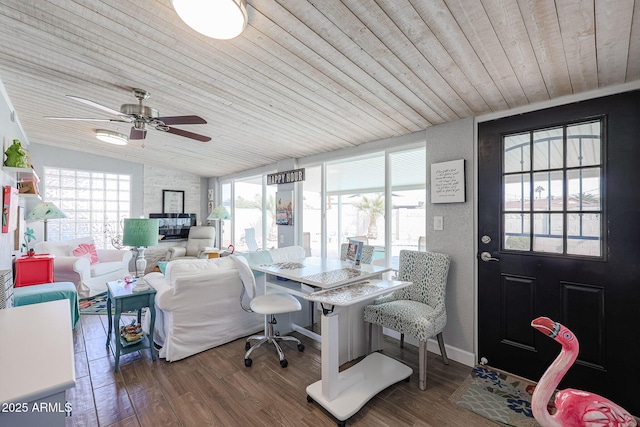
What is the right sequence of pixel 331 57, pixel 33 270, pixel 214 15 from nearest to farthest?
pixel 214 15, pixel 331 57, pixel 33 270

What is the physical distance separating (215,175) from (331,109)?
4.98 metres

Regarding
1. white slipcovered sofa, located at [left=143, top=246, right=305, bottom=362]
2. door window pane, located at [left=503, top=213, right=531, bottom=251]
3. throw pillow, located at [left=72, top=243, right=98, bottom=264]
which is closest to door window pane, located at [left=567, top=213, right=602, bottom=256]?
door window pane, located at [left=503, top=213, right=531, bottom=251]

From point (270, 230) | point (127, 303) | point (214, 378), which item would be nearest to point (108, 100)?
point (127, 303)

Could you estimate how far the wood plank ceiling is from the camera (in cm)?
136

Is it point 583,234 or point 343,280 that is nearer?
point 583,234

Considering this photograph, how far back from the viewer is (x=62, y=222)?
17.2 feet

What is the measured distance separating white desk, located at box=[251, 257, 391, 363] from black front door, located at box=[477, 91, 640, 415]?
1009 mm

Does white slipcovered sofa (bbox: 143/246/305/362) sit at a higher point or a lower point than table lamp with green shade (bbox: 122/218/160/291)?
lower

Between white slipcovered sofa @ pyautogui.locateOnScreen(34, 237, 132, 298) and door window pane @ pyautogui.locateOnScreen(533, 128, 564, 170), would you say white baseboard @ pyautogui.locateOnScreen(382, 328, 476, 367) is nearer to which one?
door window pane @ pyautogui.locateOnScreen(533, 128, 564, 170)

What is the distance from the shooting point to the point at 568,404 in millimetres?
1342

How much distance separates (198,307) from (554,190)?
319 cm

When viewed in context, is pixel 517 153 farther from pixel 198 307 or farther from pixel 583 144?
pixel 198 307

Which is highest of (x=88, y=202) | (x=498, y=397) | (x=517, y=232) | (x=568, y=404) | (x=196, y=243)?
(x=88, y=202)

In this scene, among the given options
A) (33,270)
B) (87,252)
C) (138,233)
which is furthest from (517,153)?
(87,252)
